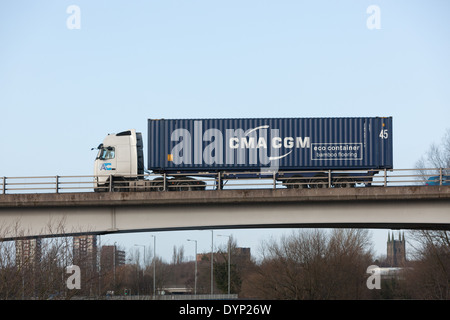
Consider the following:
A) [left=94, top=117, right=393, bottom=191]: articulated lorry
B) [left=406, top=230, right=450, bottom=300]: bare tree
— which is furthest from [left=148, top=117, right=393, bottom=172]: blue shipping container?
[left=406, top=230, right=450, bottom=300]: bare tree

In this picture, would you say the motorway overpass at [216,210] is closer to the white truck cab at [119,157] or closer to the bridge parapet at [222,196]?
the bridge parapet at [222,196]

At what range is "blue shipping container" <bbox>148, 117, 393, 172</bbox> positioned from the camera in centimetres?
3338

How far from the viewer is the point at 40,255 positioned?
3031cm

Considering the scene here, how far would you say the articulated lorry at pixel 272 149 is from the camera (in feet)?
109

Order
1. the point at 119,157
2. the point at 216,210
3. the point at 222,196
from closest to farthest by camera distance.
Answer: the point at 222,196
the point at 216,210
the point at 119,157

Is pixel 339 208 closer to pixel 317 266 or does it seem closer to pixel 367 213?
pixel 367 213

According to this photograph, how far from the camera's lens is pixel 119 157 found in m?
34.2

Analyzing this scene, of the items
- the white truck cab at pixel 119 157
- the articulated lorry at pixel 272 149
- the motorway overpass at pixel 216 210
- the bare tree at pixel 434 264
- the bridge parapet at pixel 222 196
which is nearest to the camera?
the bridge parapet at pixel 222 196

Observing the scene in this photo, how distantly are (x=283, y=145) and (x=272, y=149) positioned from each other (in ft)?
1.92

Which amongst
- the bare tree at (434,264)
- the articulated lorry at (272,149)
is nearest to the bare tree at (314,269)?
the bare tree at (434,264)

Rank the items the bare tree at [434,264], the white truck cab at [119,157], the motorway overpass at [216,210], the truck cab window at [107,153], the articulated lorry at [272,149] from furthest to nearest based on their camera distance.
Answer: the bare tree at [434,264], the truck cab window at [107,153], the white truck cab at [119,157], the articulated lorry at [272,149], the motorway overpass at [216,210]

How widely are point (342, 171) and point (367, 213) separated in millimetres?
5228

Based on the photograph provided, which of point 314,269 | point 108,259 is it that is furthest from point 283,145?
point 108,259

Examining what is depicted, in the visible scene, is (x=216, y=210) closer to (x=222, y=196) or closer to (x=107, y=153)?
(x=222, y=196)
